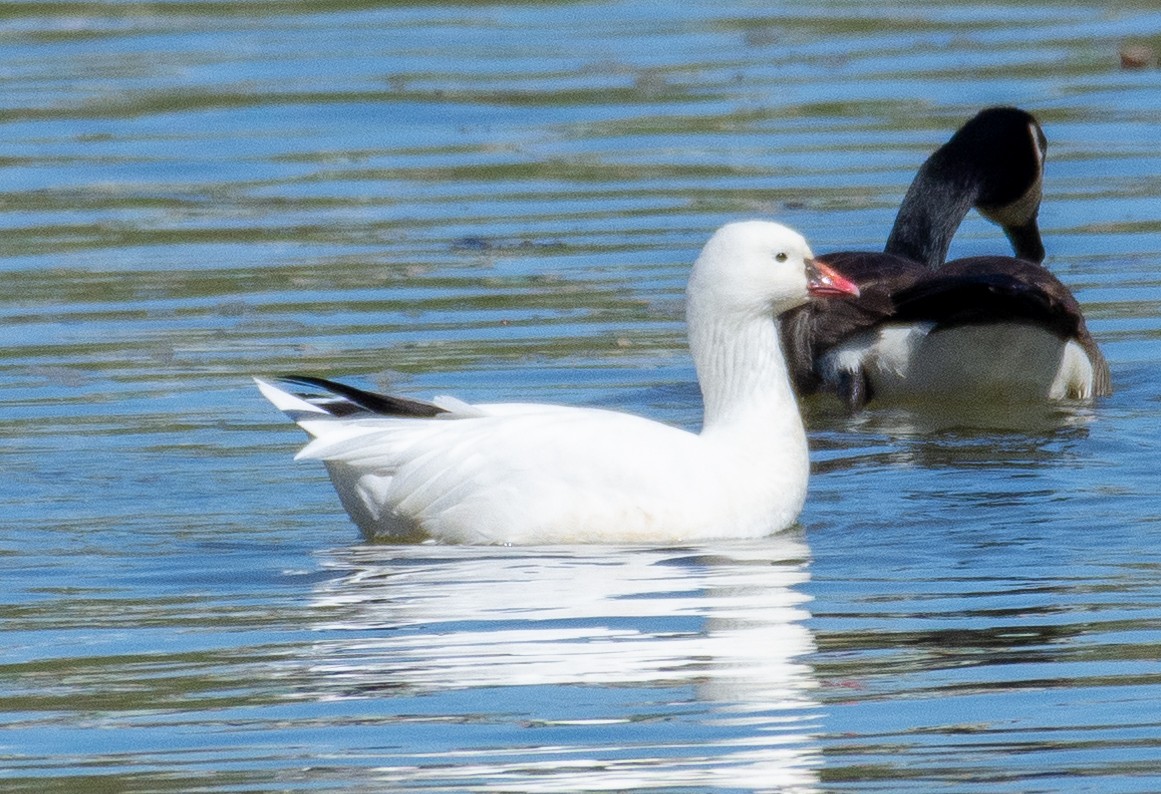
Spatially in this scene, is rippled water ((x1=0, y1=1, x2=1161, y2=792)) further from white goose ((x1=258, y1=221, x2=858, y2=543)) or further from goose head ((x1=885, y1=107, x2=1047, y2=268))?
goose head ((x1=885, y1=107, x2=1047, y2=268))

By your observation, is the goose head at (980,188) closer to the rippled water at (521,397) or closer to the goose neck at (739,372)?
the rippled water at (521,397)

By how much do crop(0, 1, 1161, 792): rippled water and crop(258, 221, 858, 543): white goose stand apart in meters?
0.11

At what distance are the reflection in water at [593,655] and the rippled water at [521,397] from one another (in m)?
0.02

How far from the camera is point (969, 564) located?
709 centimetres

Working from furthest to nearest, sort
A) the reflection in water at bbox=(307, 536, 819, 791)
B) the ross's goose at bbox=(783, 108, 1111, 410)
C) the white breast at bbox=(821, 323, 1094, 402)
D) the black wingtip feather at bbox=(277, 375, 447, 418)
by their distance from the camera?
the white breast at bbox=(821, 323, 1094, 402), the ross's goose at bbox=(783, 108, 1111, 410), the black wingtip feather at bbox=(277, 375, 447, 418), the reflection in water at bbox=(307, 536, 819, 791)

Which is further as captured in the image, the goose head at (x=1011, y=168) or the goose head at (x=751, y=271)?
the goose head at (x=1011, y=168)

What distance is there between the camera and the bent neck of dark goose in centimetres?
1163

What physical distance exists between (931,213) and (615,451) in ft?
15.3

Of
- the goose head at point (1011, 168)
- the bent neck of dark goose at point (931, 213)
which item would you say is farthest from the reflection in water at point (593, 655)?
the goose head at point (1011, 168)

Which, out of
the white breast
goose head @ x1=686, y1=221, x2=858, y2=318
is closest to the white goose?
goose head @ x1=686, y1=221, x2=858, y2=318

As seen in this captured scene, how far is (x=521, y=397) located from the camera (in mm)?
9836

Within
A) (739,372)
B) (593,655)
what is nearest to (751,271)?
(739,372)

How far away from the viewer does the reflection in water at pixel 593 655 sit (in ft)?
17.1

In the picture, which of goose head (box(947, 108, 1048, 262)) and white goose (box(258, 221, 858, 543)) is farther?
goose head (box(947, 108, 1048, 262))
